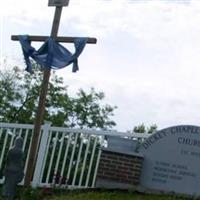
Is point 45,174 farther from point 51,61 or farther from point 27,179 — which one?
point 51,61

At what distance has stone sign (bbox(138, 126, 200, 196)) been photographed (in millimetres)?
11102

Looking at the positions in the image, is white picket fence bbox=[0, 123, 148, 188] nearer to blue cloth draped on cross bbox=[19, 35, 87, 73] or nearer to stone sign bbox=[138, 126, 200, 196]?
stone sign bbox=[138, 126, 200, 196]

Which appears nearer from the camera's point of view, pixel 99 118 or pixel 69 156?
pixel 69 156

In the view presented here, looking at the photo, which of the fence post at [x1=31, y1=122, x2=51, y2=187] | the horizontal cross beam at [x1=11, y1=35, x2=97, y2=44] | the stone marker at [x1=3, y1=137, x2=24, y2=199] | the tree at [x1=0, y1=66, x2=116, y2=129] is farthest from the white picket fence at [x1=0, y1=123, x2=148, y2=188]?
the tree at [x1=0, y1=66, x2=116, y2=129]

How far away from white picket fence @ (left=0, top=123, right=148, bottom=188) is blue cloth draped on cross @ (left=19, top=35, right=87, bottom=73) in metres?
1.37

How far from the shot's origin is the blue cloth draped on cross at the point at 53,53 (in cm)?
1145

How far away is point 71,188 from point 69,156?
2.73 ft

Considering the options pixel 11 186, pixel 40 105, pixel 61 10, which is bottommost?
pixel 11 186

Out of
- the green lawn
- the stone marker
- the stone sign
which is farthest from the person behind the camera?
the stone sign

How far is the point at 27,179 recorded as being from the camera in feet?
37.2

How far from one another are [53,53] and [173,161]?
Result: 2.87 m

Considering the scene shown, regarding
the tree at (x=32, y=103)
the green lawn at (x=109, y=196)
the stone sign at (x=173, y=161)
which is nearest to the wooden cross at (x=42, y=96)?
the green lawn at (x=109, y=196)

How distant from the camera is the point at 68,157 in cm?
1239

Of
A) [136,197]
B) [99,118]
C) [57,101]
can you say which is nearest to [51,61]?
[136,197]
